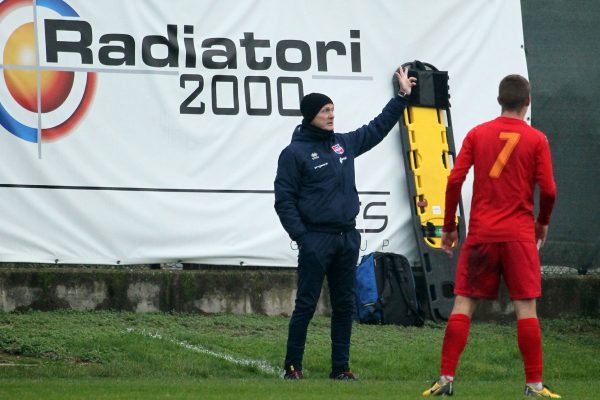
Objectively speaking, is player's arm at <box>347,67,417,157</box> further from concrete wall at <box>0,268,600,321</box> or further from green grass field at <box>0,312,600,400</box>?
concrete wall at <box>0,268,600,321</box>

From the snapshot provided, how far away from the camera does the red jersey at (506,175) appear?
800 cm

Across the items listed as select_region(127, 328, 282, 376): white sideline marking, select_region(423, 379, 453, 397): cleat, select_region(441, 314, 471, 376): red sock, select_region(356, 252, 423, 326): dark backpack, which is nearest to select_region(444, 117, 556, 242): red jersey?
select_region(441, 314, 471, 376): red sock

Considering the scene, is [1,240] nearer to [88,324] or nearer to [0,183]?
[0,183]

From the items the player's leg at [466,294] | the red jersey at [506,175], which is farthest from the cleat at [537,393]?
the red jersey at [506,175]

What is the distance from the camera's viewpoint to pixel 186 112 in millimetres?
13266

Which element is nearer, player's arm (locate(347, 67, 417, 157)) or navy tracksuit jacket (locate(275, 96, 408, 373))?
navy tracksuit jacket (locate(275, 96, 408, 373))

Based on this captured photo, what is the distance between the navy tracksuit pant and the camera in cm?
959

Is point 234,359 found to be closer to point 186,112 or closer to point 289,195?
point 289,195

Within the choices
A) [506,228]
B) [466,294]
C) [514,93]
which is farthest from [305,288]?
[514,93]

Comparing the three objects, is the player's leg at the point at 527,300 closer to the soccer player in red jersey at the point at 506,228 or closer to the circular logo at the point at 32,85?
the soccer player in red jersey at the point at 506,228

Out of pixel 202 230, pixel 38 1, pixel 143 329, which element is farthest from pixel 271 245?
pixel 38 1

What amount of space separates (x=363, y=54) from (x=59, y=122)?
3.17m

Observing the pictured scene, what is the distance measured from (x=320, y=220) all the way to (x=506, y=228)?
189 cm

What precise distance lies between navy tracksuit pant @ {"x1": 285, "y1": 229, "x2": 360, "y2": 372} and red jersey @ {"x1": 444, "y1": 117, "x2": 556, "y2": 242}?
1.71 m
